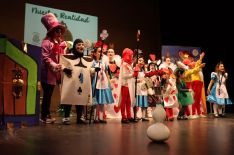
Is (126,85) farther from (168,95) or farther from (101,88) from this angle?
(168,95)

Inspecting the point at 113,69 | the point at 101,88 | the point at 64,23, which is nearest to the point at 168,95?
the point at 113,69

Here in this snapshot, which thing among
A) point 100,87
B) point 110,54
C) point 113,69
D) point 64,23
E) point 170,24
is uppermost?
point 170,24

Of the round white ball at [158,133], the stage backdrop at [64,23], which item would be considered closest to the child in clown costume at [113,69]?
the stage backdrop at [64,23]

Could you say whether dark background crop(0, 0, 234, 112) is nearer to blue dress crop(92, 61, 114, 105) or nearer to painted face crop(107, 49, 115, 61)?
painted face crop(107, 49, 115, 61)

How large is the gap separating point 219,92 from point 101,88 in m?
3.07

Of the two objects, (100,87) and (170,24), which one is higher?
(170,24)

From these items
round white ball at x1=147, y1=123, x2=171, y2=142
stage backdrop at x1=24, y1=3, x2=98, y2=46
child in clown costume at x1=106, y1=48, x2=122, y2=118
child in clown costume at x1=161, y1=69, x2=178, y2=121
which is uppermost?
stage backdrop at x1=24, y1=3, x2=98, y2=46

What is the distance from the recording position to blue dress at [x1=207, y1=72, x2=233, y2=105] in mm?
6961

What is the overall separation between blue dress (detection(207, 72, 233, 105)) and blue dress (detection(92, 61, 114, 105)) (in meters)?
2.85

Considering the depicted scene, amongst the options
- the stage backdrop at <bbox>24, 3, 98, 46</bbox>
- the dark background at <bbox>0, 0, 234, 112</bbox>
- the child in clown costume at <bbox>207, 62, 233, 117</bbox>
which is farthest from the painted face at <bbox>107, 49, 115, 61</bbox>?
the child in clown costume at <bbox>207, 62, 233, 117</bbox>

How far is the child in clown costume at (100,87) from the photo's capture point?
16.5ft

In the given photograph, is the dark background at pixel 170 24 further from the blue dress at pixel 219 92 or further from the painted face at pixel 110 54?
the blue dress at pixel 219 92

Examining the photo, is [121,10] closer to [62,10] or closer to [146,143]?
[62,10]

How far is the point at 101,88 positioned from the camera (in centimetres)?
505
